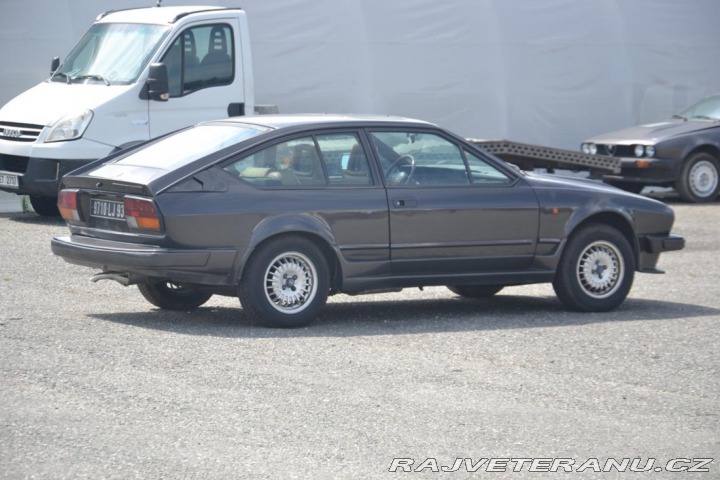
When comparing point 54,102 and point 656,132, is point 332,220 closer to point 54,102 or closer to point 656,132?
point 54,102

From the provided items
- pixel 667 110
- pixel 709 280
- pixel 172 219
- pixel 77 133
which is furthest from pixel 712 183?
pixel 172 219

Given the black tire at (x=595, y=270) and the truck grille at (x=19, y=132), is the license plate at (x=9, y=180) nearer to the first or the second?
the truck grille at (x=19, y=132)

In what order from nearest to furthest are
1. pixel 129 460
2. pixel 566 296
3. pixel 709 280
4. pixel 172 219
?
pixel 129 460
pixel 172 219
pixel 566 296
pixel 709 280

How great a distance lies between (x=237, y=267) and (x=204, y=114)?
7192 millimetres

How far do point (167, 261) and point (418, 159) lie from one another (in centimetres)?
200

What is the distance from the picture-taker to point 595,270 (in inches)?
364

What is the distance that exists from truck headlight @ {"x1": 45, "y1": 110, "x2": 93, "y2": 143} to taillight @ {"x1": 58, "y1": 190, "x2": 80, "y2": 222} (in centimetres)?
538

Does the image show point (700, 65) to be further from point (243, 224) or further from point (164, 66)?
point (243, 224)

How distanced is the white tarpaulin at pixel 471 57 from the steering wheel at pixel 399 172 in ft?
31.7

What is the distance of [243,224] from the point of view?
7988mm

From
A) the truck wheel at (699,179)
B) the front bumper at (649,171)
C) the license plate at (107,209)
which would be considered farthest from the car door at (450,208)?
the truck wheel at (699,179)

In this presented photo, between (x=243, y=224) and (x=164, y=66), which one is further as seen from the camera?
(x=164, y=66)
